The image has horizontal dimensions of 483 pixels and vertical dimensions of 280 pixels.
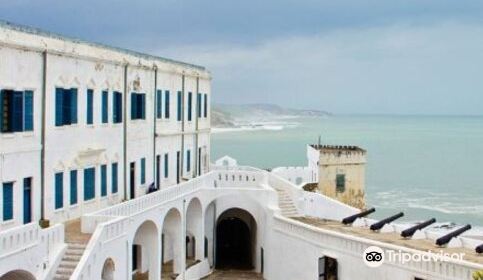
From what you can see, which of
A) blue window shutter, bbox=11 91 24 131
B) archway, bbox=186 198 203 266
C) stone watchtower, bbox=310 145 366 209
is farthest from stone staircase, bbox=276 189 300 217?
blue window shutter, bbox=11 91 24 131

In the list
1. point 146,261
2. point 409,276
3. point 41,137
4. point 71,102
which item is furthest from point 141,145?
point 409,276

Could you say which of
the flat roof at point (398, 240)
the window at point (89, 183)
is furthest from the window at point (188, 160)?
the window at point (89, 183)

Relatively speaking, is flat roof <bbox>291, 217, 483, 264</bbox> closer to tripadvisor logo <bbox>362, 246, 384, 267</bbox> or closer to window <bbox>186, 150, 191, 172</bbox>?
tripadvisor logo <bbox>362, 246, 384, 267</bbox>

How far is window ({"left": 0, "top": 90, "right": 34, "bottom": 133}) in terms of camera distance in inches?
734

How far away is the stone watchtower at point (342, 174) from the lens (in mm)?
41594

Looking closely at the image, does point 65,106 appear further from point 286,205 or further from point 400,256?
point 286,205

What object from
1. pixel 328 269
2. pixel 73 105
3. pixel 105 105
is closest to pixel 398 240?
pixel 328 269

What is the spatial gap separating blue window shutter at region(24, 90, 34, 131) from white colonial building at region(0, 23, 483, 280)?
0.09 ft

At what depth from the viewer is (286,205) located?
31125mm

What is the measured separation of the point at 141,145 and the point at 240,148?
398ft

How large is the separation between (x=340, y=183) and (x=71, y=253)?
2656 centimetres

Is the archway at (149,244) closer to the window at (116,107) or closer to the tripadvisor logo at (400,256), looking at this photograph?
the window at (116,107)

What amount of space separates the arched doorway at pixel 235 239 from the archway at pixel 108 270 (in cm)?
1350

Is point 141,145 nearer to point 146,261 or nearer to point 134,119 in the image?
point 134,119
